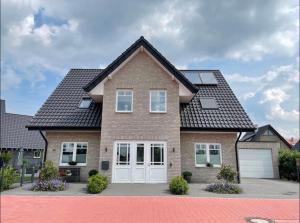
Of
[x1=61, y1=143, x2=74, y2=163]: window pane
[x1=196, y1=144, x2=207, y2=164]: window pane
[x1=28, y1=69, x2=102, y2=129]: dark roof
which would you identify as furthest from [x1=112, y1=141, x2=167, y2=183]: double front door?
[x1=61, y1=143, x2=74, y2=163]: window pane

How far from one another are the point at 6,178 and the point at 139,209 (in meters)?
7.76

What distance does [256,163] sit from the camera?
22438 millimetres

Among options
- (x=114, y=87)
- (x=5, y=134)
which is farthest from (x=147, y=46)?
(x=5, y=134)

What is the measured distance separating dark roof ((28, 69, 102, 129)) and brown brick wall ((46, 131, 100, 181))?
753 mm

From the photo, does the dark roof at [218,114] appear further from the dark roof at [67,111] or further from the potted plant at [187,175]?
the dark roof at [67,111]

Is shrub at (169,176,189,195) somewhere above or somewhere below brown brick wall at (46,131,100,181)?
below

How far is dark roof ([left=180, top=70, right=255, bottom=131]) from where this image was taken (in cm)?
1633

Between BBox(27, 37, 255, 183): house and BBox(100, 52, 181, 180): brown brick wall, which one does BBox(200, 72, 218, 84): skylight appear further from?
BBox(100, 52, 181, 180): brown brick wall

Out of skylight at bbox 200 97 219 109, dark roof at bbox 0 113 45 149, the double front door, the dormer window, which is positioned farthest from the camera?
dark roof at bbox 0 113 45 149

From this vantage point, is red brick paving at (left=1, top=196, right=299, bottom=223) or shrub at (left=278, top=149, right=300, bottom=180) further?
shrub at (left=278, top=149, right=300, bottom=180)

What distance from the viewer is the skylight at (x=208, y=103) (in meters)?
18.1

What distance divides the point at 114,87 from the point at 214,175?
29.6 feet

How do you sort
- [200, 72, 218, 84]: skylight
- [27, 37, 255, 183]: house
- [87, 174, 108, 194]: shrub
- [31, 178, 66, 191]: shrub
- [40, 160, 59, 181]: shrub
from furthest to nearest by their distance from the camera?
[200, 72, 218, 84]: skylight
[27, 37, 255, 183]: house
[40, 160, 59, 181]: shrub
[31, 178, 66, 191]: shrub
[87, 174, 108, 194]: shrub

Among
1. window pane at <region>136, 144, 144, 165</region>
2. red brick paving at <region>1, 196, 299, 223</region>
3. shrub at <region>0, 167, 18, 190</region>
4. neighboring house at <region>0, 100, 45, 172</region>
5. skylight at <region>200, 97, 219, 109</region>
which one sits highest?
skylight at <region>200, 97, 219, 109</region>
